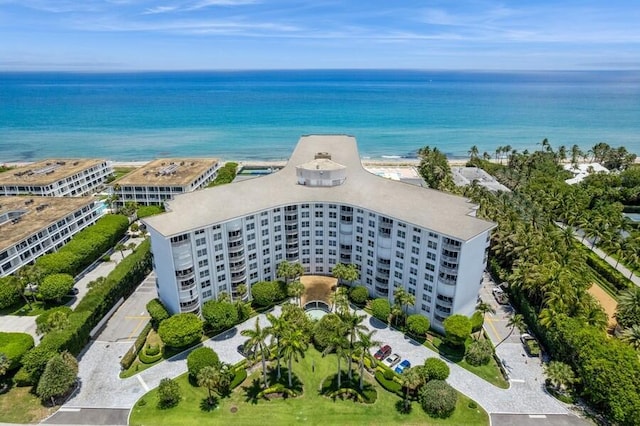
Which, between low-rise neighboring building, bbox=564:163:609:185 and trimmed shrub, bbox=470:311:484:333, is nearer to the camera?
trimmed shrub, bbox=470:311:484:333

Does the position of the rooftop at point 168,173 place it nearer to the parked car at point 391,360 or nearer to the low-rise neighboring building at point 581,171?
the parked car at point 391,360

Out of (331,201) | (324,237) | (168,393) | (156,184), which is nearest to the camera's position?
(168,393)

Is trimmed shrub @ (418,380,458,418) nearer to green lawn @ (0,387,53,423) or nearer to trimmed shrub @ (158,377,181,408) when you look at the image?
trimmed shrub @ (158,377,181,408)

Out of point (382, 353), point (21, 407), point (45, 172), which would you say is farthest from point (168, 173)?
point (382, 353)

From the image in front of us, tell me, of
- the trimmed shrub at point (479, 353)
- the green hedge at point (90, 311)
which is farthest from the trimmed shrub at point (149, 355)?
the trimmed shrub at point (479, 353)

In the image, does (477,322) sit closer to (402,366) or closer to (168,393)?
(402,366)

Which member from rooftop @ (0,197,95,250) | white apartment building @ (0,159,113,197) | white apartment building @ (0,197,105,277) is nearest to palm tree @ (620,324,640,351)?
white apartment building @ (0,197,105,277)
